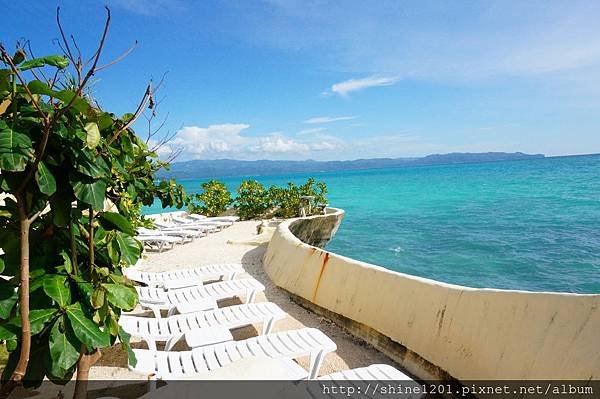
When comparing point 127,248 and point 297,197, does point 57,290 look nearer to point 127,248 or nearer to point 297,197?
point 127,248

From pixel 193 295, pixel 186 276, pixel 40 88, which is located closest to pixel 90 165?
pixel 40 88

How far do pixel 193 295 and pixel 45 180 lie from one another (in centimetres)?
427

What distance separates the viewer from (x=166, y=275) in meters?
7.04

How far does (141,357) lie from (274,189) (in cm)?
1283

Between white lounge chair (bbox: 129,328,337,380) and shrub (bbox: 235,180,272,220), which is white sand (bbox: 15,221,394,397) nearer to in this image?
white lounge chair (bbox: 129,328,337,380)

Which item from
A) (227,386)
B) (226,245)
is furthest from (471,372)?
(226,245)

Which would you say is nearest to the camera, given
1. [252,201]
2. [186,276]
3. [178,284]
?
[178,284]

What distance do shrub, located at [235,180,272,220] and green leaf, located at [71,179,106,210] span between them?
1452 cm

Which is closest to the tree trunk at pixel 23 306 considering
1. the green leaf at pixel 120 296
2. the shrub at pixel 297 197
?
the green leaf at pixel 120 296

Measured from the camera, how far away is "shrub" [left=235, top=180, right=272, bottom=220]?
16375 millimetres

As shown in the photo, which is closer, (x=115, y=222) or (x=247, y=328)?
(x=115, y=222)

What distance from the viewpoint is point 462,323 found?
3590 mm

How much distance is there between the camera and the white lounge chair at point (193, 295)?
533 cm

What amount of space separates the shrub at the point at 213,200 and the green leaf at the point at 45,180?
15.5m
